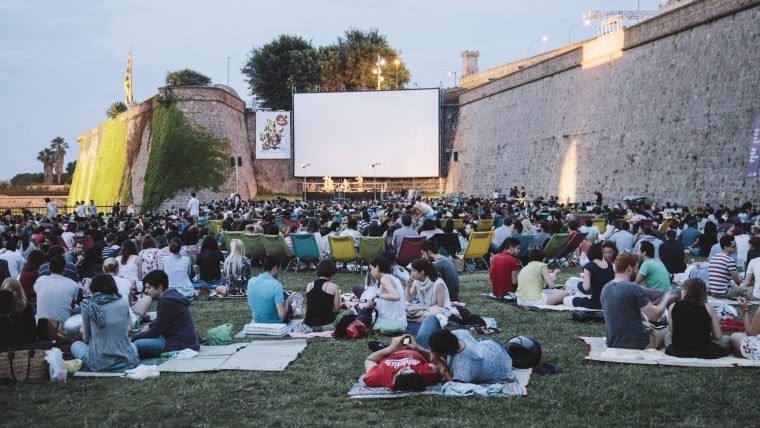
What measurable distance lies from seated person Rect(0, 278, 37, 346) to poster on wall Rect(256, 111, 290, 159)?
40.1 m

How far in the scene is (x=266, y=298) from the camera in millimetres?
8891

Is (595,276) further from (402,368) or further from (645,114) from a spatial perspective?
(645,114)

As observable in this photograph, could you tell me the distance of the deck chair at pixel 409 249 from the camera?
44.2 feet

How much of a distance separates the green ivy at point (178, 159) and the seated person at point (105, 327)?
32302 millimetres

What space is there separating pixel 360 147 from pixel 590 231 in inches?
1167

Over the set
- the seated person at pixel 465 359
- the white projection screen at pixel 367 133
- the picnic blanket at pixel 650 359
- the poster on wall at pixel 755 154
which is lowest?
the picnic blanket at pixel 650 359

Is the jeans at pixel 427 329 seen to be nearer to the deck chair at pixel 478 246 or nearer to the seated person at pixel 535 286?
the seated person at pixel 535 286

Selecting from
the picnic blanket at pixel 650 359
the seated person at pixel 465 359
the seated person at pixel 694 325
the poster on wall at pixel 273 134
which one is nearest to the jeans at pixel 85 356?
the seated person at pixel 465 359

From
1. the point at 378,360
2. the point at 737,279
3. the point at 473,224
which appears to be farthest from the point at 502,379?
the point at 473,224

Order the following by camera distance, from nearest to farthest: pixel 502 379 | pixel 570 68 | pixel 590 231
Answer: pixel 502 379 → pixel 590 231 → pixel 570 68

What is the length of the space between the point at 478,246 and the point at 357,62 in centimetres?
4868

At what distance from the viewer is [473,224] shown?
52.7 ft

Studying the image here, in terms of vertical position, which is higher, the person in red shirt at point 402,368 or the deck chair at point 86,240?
the deck chair at point 86,240

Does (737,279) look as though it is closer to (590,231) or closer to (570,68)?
(590,231)
